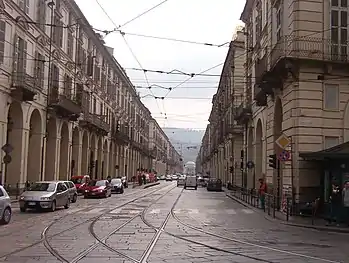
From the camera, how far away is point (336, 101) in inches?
1051

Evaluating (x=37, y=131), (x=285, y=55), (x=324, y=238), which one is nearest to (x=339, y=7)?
(x=285, y=55)

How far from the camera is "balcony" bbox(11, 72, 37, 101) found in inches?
1325

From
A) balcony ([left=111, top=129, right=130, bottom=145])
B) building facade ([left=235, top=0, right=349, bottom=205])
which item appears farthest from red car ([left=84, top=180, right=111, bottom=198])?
balcony ([left=111, top=129, right=130, bottom=145])

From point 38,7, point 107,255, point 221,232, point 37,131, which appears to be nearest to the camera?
point 107,255

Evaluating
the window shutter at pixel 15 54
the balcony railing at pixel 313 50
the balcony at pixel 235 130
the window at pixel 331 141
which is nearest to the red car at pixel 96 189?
the window shutter at pixel 15 54

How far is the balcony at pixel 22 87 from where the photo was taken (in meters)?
33.7

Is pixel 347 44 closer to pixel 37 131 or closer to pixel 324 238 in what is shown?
pixel 324 238

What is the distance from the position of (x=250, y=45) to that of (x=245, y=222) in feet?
81.6

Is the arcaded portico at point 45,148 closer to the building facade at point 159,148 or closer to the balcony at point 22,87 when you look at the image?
the balcony at point 22,87

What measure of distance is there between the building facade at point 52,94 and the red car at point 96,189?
3.74 metres

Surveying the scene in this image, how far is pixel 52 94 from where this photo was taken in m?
42.6

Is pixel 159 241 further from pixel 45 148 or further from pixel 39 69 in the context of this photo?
pixel 45 148

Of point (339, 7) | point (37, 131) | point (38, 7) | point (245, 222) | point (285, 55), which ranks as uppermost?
point (38, 7)

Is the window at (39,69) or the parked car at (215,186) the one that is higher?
the window at (39,69)
